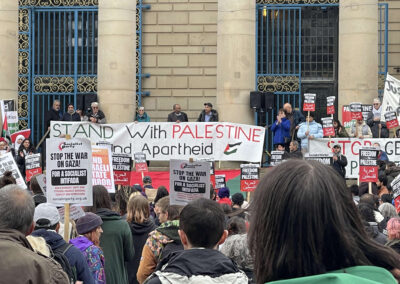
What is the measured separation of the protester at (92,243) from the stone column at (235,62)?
17.4m

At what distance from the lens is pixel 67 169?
28.5 feet

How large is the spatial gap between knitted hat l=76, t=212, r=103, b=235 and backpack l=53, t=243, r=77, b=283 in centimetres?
118

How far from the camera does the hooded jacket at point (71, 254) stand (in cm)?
623

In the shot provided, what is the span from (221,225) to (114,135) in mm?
18638

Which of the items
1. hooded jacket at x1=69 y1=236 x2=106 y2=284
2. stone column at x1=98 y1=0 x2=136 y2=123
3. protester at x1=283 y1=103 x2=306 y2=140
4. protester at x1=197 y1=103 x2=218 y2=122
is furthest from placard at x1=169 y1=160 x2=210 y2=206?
stone column at x1=98 y1=0 x2=136 y2=123

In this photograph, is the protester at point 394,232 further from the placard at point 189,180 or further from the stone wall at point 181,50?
the stone wall at point 181,50

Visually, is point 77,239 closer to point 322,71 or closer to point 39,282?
point 39,282

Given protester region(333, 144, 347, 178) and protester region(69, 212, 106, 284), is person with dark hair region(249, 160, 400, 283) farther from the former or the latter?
protester region(333, 144, 347, 178)

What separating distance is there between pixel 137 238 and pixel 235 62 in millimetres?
15937

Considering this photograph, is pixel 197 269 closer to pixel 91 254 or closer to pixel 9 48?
pixel 91 254

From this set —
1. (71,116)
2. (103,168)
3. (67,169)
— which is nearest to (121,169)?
(103,168)

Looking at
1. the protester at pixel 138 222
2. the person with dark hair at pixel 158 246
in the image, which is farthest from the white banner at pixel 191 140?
the person with dark hair at pixel 158 246

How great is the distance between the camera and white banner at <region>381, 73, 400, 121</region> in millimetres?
22922

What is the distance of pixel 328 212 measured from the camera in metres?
2.71
